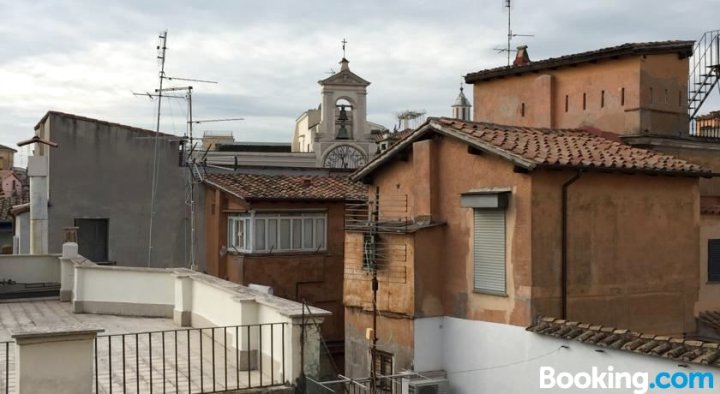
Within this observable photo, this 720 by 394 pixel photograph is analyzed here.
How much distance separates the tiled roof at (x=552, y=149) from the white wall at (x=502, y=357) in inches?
131

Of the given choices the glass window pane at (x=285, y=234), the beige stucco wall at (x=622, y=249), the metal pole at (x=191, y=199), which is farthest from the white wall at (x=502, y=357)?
the metal pole at (x=191, y=199)

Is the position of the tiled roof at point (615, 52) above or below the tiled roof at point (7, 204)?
above

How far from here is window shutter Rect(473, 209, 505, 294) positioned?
47.8ft

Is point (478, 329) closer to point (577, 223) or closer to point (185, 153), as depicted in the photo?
point (577, 223)

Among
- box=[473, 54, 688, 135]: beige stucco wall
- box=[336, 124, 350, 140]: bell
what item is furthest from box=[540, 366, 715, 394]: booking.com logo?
box=[336, 124, 350, 140]: bell

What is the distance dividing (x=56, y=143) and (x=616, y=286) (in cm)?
1784

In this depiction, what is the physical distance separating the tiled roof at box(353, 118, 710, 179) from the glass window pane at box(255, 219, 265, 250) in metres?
6.90

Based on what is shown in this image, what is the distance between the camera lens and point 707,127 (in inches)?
975

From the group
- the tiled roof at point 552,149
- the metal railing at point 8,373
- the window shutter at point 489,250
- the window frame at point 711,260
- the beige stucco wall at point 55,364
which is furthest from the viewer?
the window frame at point 711,260

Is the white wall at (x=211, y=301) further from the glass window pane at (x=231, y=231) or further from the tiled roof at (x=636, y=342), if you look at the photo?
the glass window pane at (x=231, y=231)

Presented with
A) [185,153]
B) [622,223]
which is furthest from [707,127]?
[185,153]

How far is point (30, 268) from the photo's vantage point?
779 inches

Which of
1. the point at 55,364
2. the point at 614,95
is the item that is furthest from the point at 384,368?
the point at 55,364

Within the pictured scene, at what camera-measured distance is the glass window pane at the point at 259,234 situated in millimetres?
23719
